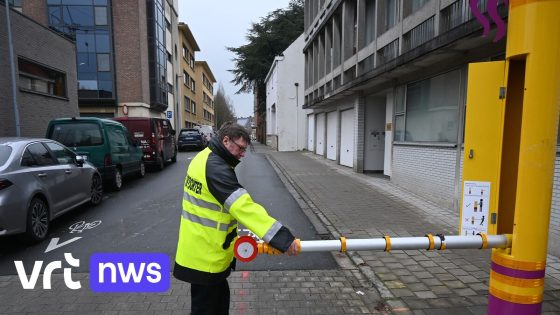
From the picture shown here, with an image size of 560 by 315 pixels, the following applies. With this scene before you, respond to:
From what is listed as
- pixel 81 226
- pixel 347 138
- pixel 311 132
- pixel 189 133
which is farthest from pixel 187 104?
pixel 81 226

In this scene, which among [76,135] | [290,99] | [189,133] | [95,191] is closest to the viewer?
[95,191]

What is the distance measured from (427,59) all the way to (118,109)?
26.3 metres

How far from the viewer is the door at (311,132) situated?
23.9 m

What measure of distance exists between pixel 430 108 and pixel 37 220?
7.90 metres

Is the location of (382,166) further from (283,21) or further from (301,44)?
(283,21)

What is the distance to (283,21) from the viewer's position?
116 ft

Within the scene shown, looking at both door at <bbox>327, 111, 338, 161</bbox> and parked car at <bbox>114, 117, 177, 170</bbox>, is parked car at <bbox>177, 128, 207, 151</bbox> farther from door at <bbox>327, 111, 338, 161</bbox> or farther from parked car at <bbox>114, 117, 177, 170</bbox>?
parked car at <bbox>114, 117, 177, 170</bbox>

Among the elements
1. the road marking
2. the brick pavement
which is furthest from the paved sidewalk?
the road marking

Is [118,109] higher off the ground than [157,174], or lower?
higher

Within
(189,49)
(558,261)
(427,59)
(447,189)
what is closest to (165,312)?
(558,261)

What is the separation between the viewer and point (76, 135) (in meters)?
9.48

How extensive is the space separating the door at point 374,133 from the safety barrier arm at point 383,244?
11415 millimetres

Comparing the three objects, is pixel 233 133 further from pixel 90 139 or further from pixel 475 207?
pixel 90 139

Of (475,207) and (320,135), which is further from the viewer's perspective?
(320,135)
